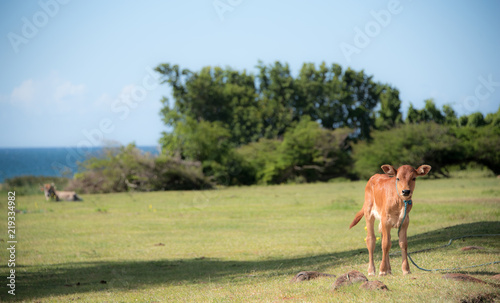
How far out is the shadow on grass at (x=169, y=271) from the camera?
982 cm

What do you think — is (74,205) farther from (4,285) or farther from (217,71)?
(217,71)

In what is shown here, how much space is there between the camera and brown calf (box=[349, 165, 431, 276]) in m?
6.78

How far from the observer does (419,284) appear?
677 cm

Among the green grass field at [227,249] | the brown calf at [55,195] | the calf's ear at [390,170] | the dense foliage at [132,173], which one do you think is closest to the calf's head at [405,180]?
the calf's ear at [390,170]

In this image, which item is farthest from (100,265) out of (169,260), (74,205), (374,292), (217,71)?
(217,71)

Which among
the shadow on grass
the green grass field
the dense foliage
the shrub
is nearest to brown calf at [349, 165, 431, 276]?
the green grass field

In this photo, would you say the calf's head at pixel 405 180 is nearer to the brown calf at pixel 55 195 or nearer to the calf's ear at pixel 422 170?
the calf's ear at pixel 422 170

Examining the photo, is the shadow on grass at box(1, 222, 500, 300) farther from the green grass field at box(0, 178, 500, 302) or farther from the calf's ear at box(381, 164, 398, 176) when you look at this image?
the calf's ear at box(381, 164, 398, 176)

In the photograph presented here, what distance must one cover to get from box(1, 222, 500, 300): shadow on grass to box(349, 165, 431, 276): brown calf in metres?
2.47

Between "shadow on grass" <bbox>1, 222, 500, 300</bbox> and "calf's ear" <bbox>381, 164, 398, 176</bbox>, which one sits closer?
"calf's ear" <bbox>381, 164, 398, 176</bbox>

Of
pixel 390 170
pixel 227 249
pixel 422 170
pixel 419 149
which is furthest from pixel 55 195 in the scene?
pixel 419 149

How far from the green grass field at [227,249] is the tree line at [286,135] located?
9411 mm

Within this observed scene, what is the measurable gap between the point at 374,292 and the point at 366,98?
176ft

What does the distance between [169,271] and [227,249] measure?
3044mm
